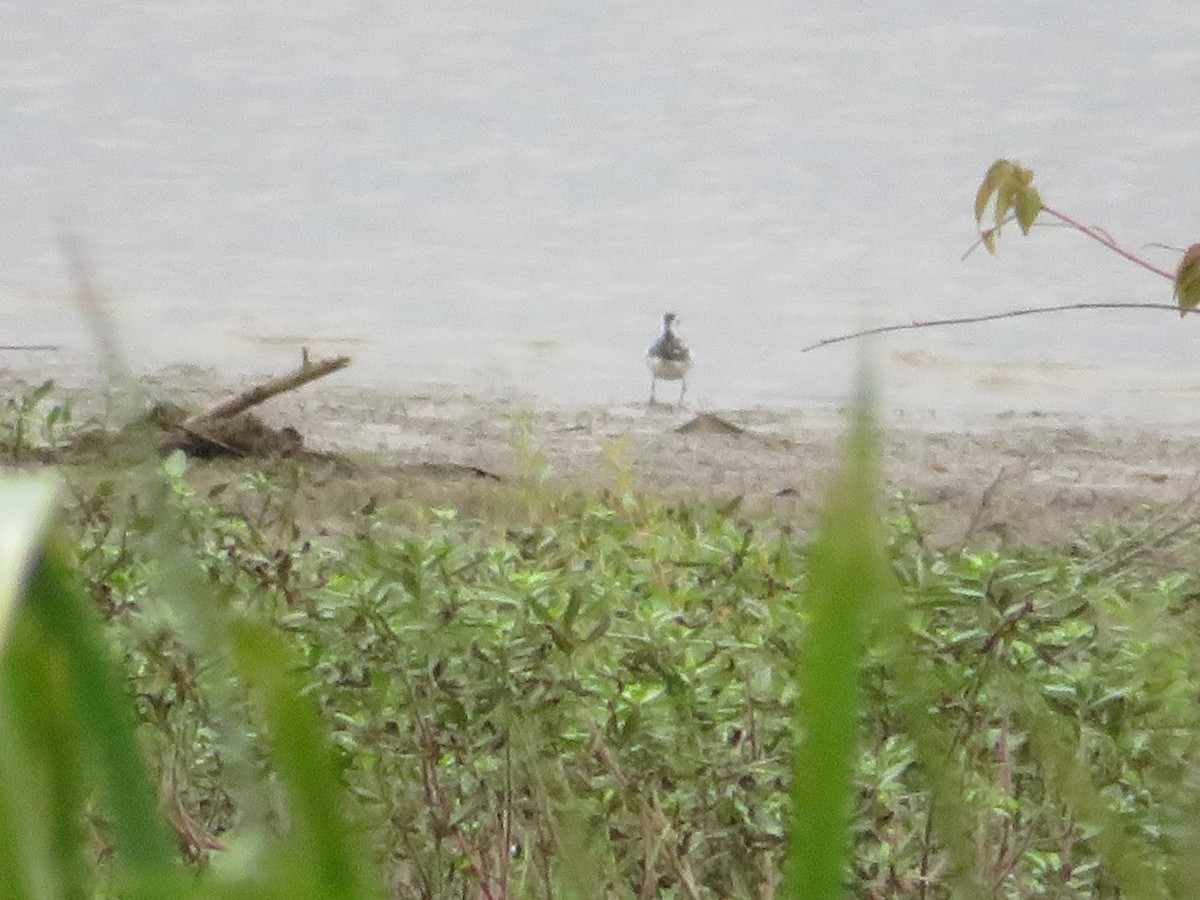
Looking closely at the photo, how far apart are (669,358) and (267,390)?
927 millimetres

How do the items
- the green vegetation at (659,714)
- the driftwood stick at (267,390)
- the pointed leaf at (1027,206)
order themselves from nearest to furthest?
the green vegetation at (659,714) → the pointed leaf at (1027,206) → the driftwood stick at (267,390)

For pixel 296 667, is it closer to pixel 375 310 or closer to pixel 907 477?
pixel 907 477

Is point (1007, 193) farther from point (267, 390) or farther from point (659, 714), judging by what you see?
point (267, 390)

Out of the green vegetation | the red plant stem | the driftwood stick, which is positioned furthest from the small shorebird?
the red plant stem

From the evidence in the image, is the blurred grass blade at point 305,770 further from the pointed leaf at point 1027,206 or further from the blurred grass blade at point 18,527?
the pointed leaf at point 1027,206

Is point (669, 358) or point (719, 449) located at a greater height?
point (669, 358)

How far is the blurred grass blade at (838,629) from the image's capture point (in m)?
0.47

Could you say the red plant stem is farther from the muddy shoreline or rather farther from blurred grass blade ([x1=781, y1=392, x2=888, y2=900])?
the muddy shoreline

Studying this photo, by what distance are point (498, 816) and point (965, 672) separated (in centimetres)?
45

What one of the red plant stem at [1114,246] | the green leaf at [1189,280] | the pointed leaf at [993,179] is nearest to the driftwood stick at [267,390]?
the pointed leaf at [993,179]

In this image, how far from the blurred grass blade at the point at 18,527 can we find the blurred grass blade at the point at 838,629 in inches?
7.4

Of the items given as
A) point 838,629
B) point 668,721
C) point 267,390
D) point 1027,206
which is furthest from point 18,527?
point 267,390


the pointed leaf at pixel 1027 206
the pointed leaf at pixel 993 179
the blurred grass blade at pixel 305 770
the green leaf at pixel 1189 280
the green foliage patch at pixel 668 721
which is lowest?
the green foliage patch at pixel 668 721

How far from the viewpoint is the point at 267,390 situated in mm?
3553
